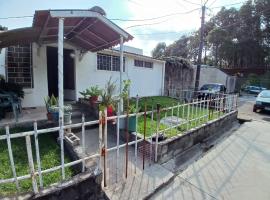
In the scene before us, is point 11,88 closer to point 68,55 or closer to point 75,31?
point 75,31

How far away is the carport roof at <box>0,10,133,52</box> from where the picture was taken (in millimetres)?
4368

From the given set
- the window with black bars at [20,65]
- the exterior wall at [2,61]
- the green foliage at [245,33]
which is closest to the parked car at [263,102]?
the window with black bars at [20,65]

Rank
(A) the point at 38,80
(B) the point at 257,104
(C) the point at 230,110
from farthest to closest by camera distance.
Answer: (B) the point at 257,104
(C) the point at 230,110
(A) the point at 38,80

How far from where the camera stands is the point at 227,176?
389 centimetres

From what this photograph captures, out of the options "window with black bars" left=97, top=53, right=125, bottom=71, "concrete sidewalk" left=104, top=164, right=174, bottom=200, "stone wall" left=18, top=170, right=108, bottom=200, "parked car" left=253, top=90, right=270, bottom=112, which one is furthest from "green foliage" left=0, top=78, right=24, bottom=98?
"parked car" left=253, top=90, right=270, bottom=112

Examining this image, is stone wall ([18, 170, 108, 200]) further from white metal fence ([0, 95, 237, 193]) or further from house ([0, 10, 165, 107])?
house ([0, 10, 165, 107])

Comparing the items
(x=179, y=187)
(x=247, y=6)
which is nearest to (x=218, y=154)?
(x=179, y=187)

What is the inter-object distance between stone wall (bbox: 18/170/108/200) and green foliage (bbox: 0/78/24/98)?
460cm

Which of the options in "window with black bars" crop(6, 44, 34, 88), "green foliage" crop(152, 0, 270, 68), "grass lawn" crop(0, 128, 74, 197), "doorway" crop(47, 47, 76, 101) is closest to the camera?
"grass lawn" crop(0, 128, 74, 197)

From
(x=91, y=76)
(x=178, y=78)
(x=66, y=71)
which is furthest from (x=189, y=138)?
(x=178, y=78)

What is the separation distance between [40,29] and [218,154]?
5.46 meters

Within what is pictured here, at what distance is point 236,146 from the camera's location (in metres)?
5.56

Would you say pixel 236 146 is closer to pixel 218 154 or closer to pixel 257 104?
pixel 218 154

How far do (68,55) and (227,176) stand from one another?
7.30 meters
